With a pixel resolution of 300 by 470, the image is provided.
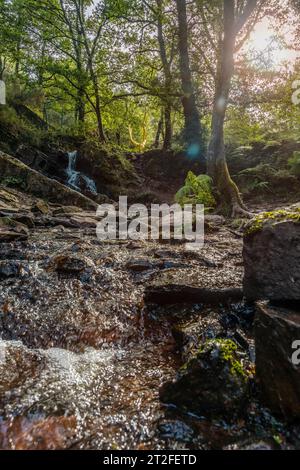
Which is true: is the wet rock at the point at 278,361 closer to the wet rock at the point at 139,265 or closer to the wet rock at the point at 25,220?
the wet rock at the point at 139,265

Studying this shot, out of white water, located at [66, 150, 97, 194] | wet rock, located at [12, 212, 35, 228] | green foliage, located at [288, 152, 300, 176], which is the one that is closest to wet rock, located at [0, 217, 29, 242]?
wet rock, located at [12, 212, 35, 228]

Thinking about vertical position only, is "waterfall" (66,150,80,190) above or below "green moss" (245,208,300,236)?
above

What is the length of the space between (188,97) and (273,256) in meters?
13.9

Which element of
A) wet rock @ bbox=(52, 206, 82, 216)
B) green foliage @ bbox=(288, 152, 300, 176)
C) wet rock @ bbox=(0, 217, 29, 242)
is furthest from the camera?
green foliage @ bbox=(288, 152, 300, 176)

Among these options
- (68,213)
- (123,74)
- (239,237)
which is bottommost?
(239,237)

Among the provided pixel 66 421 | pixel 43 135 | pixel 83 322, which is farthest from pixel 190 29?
pixel 66 421

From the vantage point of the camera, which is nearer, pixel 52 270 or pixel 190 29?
pixel 52 270

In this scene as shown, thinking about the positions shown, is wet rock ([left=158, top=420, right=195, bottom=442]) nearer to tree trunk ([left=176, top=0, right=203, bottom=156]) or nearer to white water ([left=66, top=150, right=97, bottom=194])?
white water ([left=66, top=150, right=97, bottom=194])

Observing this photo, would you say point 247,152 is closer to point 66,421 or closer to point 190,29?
point 190,29

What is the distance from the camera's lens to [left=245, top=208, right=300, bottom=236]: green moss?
231 cm

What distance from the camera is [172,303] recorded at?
3.04 meters

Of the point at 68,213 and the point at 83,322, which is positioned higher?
the point at 68,213

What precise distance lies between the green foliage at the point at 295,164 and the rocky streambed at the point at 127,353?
8777mm

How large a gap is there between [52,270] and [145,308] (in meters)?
1.60
